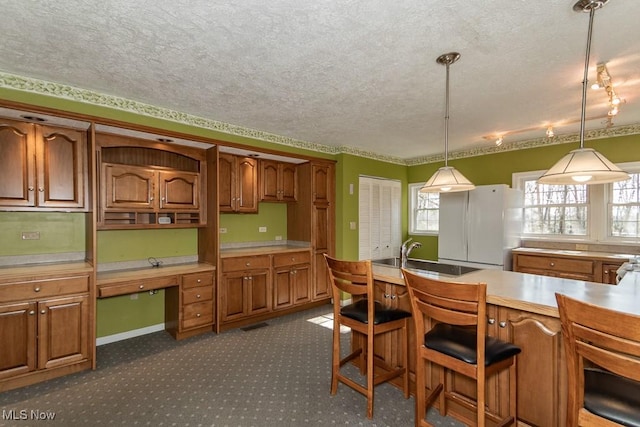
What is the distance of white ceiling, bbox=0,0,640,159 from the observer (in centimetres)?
178

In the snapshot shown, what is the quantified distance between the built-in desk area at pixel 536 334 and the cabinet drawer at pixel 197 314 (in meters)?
2.75

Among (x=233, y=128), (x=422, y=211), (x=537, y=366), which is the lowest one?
(x=537, y=366)

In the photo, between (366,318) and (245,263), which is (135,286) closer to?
(245,263)

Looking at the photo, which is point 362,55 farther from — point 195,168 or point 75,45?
point 195,168

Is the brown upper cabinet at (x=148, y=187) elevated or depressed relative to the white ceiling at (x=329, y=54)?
depressed

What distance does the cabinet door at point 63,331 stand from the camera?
256cm

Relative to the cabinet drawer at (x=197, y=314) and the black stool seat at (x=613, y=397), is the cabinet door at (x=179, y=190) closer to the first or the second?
the cabinet drawer at (x=197, y=314)

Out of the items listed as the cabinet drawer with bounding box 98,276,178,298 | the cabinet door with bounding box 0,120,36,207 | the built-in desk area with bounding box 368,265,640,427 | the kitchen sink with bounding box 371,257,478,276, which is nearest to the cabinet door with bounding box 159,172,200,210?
the cabinet drawer with bounding box 98,276,178,298

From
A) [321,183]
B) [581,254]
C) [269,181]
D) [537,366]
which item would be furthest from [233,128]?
[581,254]

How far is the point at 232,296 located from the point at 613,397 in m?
3.51

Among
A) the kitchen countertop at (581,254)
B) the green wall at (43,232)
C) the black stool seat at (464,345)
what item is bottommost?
the black stool seat at (464,345)

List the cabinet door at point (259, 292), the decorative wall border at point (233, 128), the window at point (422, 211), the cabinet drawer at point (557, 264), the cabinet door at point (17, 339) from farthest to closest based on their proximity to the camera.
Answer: the window at point (422, 211), the cabinet door at point (259, 292), the cabinet drawer at point (557, 264), the decorative wall border at point (233, 128), the cabinet door at point (17, 339)

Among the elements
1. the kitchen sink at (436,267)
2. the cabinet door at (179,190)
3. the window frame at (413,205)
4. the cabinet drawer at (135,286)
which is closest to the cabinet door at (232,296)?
the cabinet drawer at (135,286)

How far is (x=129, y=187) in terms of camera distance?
336 cm
